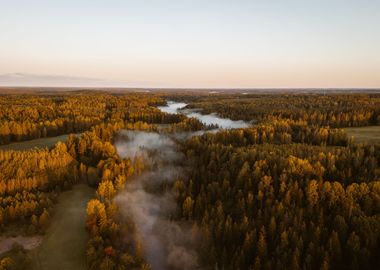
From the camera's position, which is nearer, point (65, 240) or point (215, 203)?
point (65, 240)

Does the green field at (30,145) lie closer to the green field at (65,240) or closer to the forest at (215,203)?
the forest at (215,203)

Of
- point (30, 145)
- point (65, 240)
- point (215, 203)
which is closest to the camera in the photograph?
point (65, 240)

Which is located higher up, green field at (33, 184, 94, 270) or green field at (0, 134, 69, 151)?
green field at (0, 134, 69, 151)

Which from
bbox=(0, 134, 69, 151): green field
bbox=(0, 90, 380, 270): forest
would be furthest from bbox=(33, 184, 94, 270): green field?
bbox=(0, 134, 69, 151): green field

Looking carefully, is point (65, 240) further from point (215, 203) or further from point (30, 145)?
point (30, 145)

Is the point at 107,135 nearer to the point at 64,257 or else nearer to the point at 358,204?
the point at 64,257

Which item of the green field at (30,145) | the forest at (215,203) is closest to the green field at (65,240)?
the forest at (215,203)

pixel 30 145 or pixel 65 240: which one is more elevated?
pixel 30 145

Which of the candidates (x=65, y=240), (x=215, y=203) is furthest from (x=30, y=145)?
(x=215, y=203)

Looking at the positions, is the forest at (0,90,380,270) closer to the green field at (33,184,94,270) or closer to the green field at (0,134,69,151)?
the green field at (33,184,94,270)
